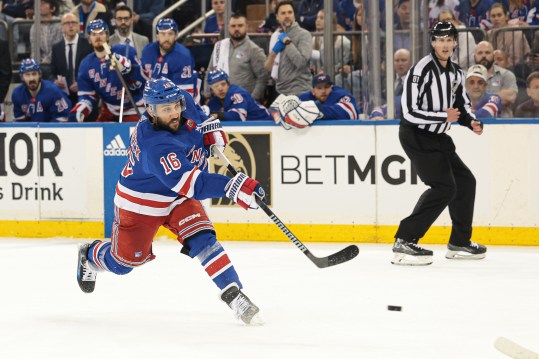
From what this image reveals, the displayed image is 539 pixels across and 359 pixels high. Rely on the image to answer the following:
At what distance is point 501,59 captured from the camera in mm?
7238

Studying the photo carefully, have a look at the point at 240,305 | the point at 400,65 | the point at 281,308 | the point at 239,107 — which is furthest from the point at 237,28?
the point at 240,305

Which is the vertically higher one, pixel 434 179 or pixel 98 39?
pixel 98 39

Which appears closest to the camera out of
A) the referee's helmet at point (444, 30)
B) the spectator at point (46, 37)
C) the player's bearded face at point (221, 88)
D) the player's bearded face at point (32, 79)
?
the referee's helmet at point (444, 30)

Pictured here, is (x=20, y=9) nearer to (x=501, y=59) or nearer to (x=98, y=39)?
(x=98, y=39)

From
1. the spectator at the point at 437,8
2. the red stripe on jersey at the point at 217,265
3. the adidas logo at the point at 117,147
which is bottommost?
the red stripe on jersey at the point at 217,265

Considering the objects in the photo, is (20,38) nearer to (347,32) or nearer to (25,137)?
(25,137)

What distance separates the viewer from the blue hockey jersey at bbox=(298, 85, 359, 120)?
24.3ft

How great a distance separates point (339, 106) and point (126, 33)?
6.23ft

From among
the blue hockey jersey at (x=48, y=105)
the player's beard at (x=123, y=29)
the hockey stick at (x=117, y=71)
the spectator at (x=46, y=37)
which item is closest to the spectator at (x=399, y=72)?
the hockey stick at (x=117, y=71)

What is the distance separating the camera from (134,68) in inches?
316

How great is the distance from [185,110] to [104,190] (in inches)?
116

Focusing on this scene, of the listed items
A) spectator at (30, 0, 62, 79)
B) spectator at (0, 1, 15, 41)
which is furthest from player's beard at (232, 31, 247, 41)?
spectator at (0, 1, 15, 41)

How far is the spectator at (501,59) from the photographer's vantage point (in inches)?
284

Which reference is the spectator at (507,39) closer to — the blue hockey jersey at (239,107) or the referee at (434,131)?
the referee at (434,131)
